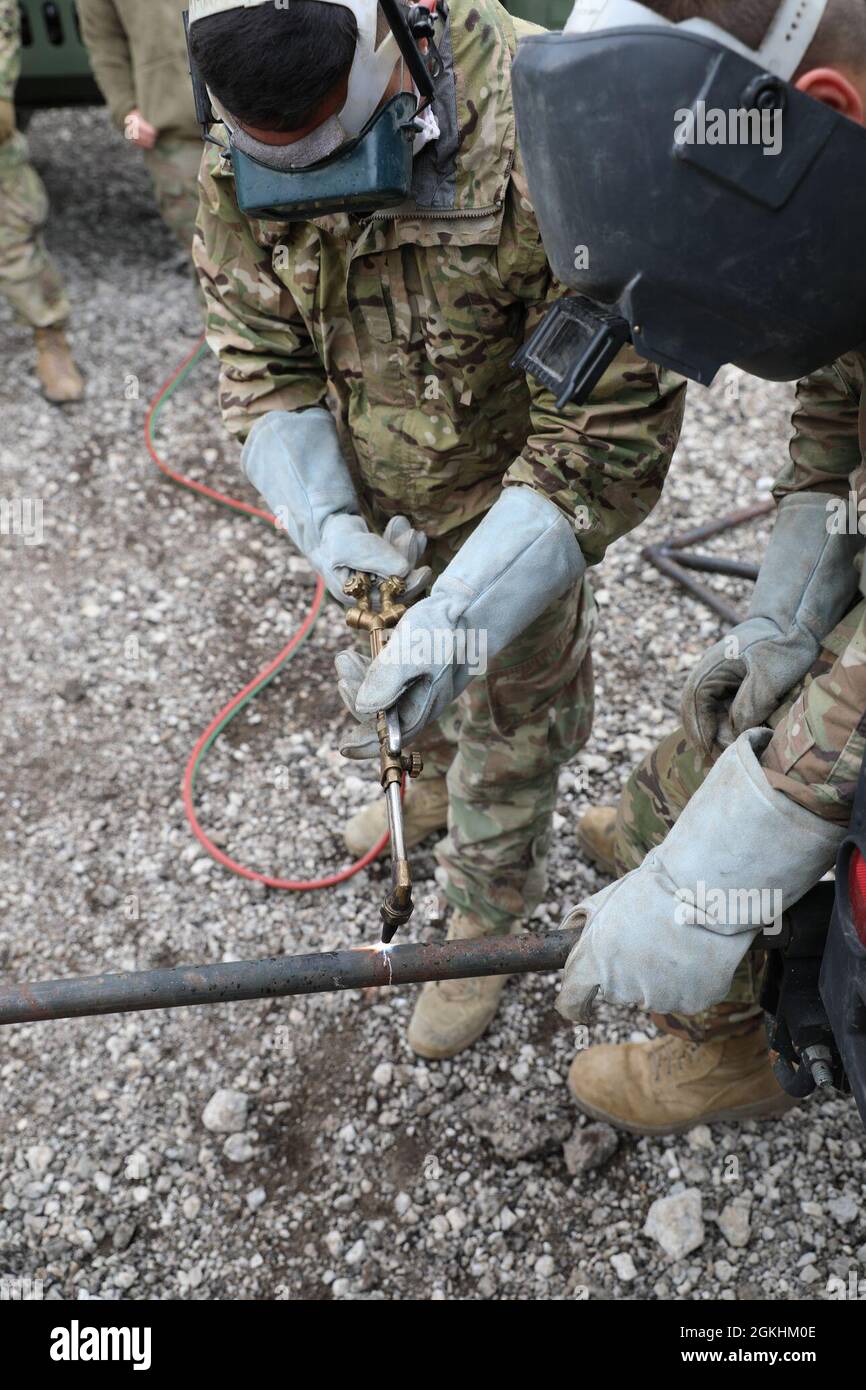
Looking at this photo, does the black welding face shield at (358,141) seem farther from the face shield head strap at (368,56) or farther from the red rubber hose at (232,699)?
the red rubber hose at (232,699)

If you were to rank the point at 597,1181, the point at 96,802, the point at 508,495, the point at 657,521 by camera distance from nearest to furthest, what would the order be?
the point at 508,495, the point at 597,1181, the point at 96,802, the point at 657,521

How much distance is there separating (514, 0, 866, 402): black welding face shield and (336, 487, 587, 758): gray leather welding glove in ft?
1.81

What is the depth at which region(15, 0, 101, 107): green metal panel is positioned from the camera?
5.34m

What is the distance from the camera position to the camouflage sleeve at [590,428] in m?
1.95

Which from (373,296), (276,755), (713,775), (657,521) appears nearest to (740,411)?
(657,521)

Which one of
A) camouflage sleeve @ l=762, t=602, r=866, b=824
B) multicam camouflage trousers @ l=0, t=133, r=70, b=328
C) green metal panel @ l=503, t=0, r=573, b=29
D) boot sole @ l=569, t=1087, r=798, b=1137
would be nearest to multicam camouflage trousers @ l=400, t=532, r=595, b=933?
boot sole @ l=569, t=1087, r=798, b=1137

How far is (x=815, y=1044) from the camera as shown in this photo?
175 centimetres

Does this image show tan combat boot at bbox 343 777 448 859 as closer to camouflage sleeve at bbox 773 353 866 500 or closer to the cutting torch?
the cutting torch

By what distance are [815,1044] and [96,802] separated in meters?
2.43

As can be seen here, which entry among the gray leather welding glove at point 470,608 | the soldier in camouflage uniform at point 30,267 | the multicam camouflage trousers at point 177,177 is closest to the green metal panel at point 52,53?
the soldier in camouflage uniform at point 30,267

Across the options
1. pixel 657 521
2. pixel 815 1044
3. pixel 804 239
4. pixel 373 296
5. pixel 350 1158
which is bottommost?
pixel 350 1158

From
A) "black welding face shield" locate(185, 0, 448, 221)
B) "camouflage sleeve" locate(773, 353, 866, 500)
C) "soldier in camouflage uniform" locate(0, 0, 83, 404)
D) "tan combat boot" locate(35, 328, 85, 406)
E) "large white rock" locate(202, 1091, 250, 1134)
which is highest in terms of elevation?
"black welding face shield" locate(185, 0, 448, 221)

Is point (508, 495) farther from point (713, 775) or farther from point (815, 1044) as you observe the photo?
point (815, 1044)

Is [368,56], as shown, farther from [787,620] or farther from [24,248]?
[24,248]
